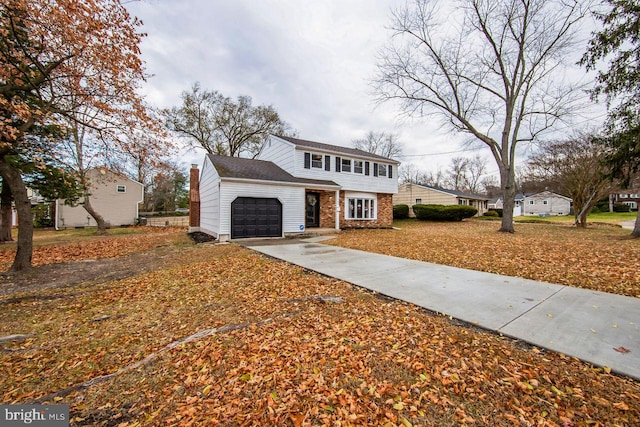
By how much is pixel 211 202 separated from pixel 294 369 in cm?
1218

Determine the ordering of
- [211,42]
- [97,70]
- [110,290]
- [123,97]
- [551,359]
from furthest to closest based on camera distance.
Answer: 1. [211,42]
2. [123,97]
3. [97,70]
4. [110,290]
5. [551,359]

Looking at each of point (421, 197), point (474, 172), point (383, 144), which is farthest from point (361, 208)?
point (474, 172)

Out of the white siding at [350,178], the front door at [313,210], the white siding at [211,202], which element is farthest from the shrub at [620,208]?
the white siding at [211,202]

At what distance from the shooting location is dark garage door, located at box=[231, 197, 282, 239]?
1155 centimetres

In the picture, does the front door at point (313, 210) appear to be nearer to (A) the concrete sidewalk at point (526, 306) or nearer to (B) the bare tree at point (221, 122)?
(A) the concrete sidewalk at point (526, 306)

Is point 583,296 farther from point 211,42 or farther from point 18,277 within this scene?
point 211,42

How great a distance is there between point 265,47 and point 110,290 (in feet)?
35.4

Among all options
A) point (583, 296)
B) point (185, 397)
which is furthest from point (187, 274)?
point (583, 296)

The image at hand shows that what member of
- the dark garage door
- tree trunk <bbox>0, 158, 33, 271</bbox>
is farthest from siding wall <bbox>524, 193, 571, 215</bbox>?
tree trunk <bbox>0, 158, 33, 271</bbox>

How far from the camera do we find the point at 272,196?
1238 cm

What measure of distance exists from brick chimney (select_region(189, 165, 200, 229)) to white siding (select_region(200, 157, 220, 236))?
3.91 ft

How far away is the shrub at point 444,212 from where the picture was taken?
22.4 m

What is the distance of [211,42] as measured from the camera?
9.35m

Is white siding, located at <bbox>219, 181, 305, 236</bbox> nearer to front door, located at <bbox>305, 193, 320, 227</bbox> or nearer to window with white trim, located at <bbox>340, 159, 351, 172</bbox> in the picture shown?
front door, located at <bbox>305, 193, 320, 227</bbox>
